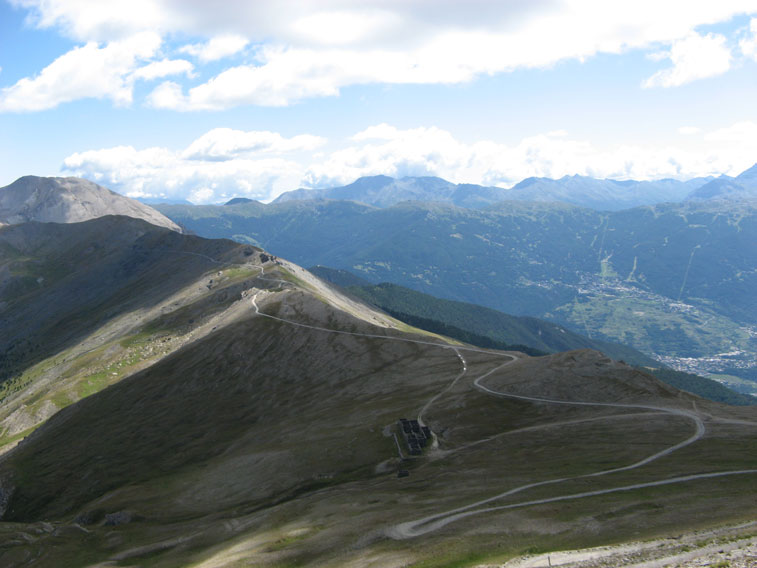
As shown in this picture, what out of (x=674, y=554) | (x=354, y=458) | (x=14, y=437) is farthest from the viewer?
(x=14, y=437)

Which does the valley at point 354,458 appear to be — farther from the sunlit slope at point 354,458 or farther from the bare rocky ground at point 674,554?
the bare rocky ground at point 674,554

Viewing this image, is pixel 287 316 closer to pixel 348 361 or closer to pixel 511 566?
Answer: pixel 348 361

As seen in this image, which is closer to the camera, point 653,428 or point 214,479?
point 653,428

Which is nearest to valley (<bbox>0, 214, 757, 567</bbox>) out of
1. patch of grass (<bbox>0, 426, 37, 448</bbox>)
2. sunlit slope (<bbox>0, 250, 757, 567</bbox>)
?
sunlit slope (<bbox>0, 250, 757, 567</bbox>)

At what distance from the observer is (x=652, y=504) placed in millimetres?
53625

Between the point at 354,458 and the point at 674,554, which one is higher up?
the point at 674,554

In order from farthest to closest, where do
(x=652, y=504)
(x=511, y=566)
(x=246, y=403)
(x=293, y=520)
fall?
1. (x=246, y=403)
2. (x=293, y=520)
3. (x=652, y=504)
4. (x=511, y=566)

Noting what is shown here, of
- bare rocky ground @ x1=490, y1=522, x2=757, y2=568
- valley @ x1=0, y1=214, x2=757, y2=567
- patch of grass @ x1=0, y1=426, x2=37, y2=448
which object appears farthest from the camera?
patch of grass @ x1=0, y1=426, x2=37, y2=448

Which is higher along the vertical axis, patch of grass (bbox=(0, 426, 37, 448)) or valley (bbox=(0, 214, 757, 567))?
valley (bbox=(0, 214, 757, 567))

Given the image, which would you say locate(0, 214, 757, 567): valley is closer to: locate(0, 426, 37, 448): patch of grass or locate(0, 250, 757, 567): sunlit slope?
locate(0, 250, 757, 567): sunlit slope

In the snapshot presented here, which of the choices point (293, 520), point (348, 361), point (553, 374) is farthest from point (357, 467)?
point (348, 361)

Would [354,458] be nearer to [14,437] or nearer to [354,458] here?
[354,458]

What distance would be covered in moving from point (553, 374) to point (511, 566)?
78.6 m

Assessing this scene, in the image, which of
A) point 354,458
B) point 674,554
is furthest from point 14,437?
point 674,554
